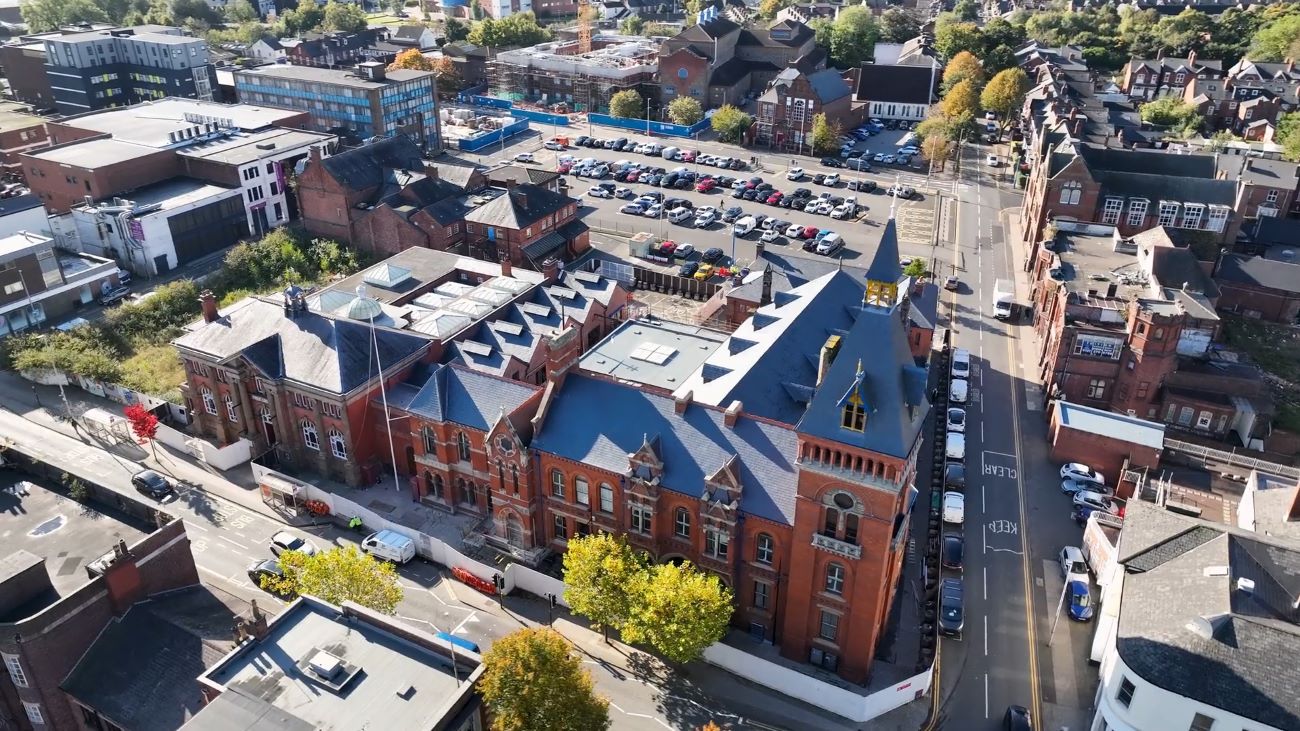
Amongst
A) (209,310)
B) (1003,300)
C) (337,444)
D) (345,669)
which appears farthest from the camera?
(1003,300)

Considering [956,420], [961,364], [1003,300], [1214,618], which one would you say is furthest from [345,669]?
[1003,300]

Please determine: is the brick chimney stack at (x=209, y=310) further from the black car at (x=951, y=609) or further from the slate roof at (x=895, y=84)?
the slate roof at (x=895, y=84)

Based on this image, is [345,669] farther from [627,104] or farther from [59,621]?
[627,104]

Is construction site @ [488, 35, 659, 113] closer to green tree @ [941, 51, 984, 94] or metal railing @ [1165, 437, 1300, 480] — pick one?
green tree @ [941, 51, 984, 94]

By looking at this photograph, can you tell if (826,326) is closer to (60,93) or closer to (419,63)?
(419,63)

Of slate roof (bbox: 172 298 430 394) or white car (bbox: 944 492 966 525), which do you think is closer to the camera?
white car (bbox: 944 492 966 525)

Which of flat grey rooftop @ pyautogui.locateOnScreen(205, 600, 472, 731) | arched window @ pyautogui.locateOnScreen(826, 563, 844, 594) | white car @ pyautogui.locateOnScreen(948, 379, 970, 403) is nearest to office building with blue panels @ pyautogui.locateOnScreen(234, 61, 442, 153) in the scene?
white car @ pyautogui.locateOnScreen(948, 379, 970, 403)

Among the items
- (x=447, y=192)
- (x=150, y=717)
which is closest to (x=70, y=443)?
(x=150, y=717)
